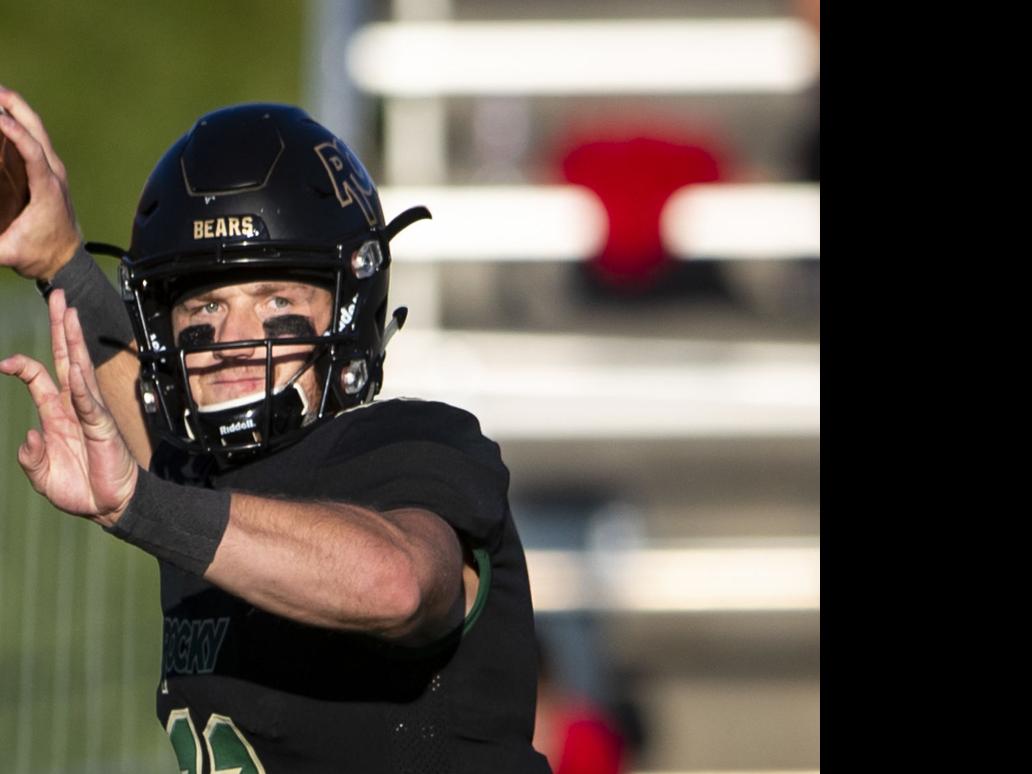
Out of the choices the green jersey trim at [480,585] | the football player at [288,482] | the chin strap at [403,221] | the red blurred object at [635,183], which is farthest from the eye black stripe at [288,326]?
the red blurred object at [635,183]

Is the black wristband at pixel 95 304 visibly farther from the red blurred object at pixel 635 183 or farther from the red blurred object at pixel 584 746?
the red blurred object at pixel 635 183

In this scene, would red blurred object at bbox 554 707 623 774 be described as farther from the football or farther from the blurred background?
the football

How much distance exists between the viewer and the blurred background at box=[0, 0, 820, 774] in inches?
275

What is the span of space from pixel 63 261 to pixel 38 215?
0.43ft

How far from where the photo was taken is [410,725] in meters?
3.15

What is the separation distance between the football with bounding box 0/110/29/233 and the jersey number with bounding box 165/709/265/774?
1.06 meters

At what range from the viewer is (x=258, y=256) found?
3.38m

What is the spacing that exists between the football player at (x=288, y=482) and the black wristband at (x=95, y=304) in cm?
16

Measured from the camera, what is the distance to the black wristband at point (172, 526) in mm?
2641
